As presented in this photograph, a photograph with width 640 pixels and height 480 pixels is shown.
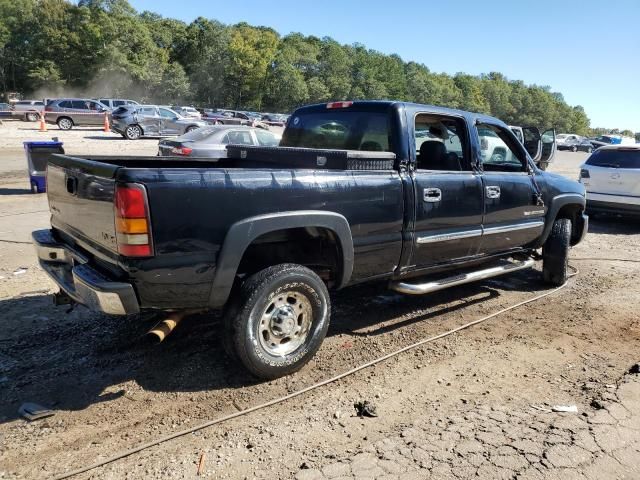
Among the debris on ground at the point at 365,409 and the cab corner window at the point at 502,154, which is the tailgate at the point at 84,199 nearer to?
the debris on ground at the point at 365,409

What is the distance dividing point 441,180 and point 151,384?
9.07ft

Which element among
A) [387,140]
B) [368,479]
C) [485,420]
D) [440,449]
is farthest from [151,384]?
[387,140]

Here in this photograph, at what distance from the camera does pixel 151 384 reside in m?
3.53

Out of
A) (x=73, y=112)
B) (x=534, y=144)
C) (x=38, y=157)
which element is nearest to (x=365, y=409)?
(x=534, y=144)

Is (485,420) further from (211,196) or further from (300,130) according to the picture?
(300,130)

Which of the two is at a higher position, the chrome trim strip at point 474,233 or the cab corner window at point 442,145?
the cab corner window at point 442,145

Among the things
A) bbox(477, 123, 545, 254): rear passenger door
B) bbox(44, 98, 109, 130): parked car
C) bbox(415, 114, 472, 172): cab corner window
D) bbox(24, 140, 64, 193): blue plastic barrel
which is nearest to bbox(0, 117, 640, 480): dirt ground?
bbox(477, 123, 545, 254): rear passenger door

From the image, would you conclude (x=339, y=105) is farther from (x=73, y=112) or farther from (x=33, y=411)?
(x=73, y=112)

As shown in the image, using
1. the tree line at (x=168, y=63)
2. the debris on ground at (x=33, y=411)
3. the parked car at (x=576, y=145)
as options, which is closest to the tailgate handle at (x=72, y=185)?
the debris on ground at (x=33, y=411)

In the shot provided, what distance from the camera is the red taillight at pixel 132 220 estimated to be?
2854mm

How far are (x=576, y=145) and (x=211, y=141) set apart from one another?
5217 cm

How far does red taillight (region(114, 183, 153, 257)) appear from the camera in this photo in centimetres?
285

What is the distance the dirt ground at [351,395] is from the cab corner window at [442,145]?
56.3 inches

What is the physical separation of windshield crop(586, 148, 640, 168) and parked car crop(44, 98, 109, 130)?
27.6 meters
